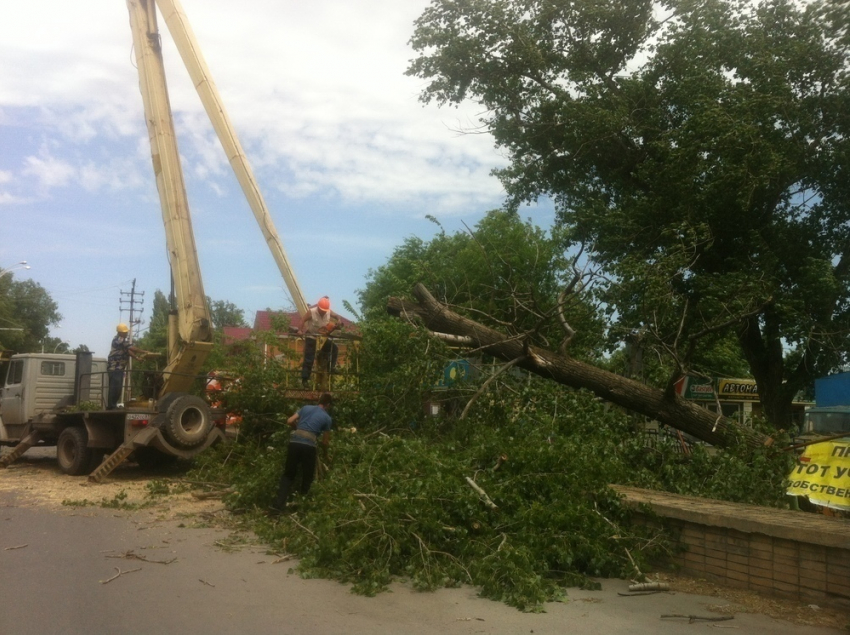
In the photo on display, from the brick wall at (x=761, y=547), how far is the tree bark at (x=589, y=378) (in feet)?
8.27

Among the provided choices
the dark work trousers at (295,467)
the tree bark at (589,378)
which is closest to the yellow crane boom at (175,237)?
the tree bark at (589,378)

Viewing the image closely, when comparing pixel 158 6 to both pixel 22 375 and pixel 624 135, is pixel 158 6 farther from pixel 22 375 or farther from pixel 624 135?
pixel 624 135

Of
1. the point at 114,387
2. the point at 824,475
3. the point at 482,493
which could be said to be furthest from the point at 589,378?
Result: the point at 114,387

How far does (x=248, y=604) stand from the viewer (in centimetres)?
577

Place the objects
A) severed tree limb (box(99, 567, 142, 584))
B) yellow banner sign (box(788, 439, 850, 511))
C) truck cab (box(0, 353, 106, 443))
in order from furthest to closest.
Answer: truck cab (box(0, 353, 106, 443))
yellow banner sign (box(788, 439, 850, 511))
severed tree limb (box(99, 567, 142, 584))

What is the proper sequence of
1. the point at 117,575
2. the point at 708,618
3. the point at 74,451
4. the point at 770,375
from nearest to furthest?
the point at 708,618 < the point at 117,575 < the point at 74,451 < the point at 770,375

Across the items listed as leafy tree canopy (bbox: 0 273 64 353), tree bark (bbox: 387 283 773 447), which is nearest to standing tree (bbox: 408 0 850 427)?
tree bark (bbox: 387 283 773 447)

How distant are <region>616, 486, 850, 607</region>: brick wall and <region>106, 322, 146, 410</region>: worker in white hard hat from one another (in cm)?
933

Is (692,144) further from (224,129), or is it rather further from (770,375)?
(224,129)

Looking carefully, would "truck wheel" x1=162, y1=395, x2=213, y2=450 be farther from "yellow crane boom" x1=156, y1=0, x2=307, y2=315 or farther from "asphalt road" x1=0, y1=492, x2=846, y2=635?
A: "asphalt road" x1=0, y1=492, x2=846, y2=635

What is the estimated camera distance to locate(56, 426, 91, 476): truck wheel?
1305 centimetres

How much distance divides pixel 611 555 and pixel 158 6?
11794mm

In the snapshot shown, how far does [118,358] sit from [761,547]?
35.5 feet

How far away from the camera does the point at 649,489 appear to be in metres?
8.29
